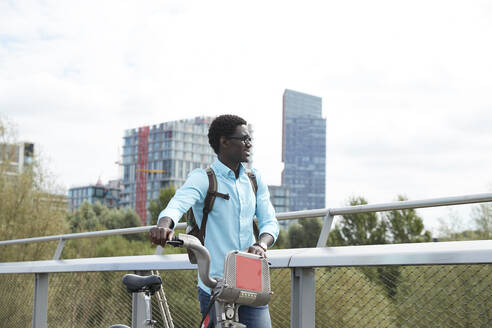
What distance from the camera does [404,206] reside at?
388cm

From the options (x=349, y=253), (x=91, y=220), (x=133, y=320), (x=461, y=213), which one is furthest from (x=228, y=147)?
(x=91, y=220)

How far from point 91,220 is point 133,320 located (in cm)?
6273

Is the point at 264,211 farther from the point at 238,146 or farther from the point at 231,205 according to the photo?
the point at 238,146

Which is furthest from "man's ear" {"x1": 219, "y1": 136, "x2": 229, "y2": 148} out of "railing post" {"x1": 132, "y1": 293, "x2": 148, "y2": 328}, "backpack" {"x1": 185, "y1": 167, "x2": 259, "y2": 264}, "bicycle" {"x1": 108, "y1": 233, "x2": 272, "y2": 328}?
"railing post" {"x1": 132, "y1": 293, "x2": 148, "y2": 328}

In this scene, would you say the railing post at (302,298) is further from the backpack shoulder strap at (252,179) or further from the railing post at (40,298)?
the railing post at (40,298)

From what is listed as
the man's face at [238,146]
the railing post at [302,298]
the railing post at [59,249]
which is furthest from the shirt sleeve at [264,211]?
the railing post at [59,249]

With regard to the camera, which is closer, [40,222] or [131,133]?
[40,222]

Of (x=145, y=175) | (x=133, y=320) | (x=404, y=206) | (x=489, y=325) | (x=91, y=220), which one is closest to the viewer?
(x=489, y=325)

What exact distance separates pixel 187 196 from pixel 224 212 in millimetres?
215

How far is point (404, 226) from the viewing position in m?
43.7

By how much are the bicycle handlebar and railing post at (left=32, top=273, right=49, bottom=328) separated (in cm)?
384

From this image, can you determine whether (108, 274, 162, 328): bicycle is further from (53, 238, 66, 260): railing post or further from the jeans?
(53, 238, 66, 260): railing post

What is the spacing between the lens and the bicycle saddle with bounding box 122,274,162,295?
3674 millimetres

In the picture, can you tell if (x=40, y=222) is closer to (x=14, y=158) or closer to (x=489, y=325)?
(x=14, y=158)
